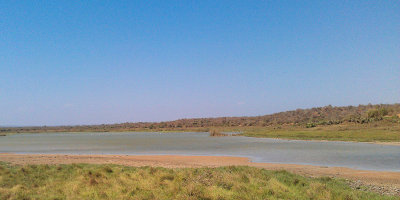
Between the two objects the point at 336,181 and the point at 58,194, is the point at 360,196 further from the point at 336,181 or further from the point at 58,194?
the point at 58,194

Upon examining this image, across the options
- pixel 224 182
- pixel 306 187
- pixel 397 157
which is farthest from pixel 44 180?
pixel 397 157

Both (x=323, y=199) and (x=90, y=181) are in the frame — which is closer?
(x=323, y=199)

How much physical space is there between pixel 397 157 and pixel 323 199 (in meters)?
17.7

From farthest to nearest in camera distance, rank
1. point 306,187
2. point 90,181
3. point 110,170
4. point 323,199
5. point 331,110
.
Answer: point 331,110
point 110,170
point 90,181
point 306,187
point 323,199

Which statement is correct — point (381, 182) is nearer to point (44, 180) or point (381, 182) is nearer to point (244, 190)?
point (244, 190)

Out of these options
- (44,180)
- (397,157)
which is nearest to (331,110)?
(397,157)

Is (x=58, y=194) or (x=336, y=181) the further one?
(x=336, y=181)

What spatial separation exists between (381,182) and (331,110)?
94.4m

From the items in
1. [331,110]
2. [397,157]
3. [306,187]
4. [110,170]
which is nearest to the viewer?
[306,187]

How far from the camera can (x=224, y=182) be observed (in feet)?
38.0

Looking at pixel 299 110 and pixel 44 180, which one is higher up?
pixel 299 110

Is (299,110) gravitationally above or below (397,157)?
above

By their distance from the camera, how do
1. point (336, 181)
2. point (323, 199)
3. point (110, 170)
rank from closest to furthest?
point (323, 199)
point (336, 181)
point (110, 170)

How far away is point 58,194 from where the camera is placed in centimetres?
1089
